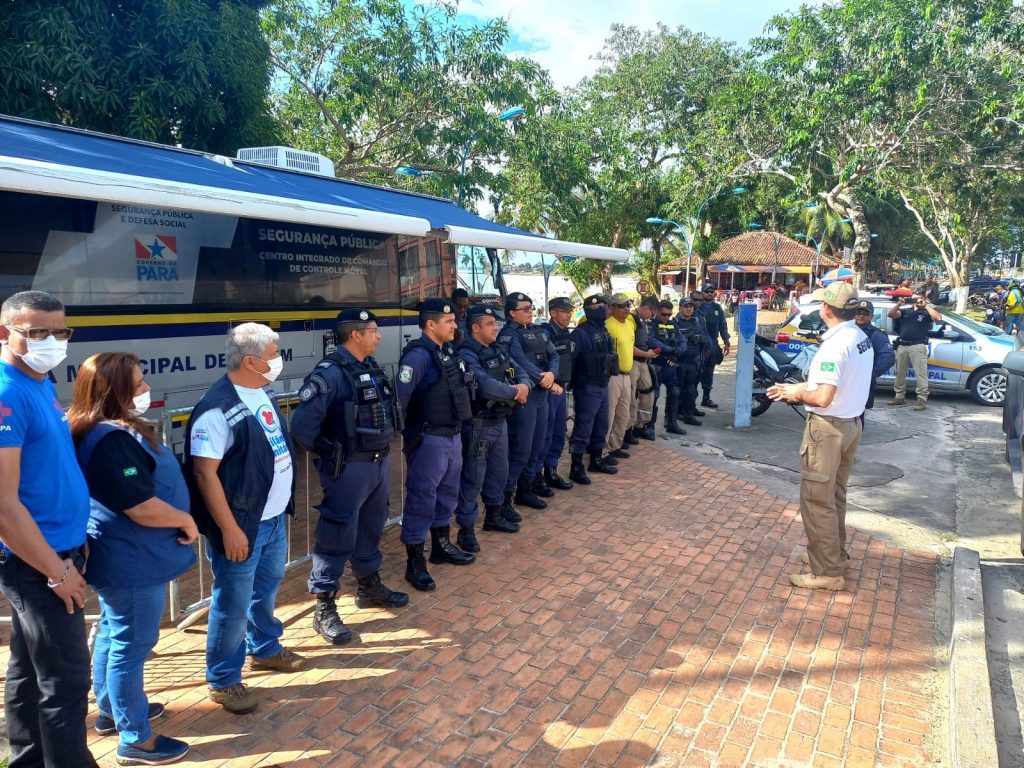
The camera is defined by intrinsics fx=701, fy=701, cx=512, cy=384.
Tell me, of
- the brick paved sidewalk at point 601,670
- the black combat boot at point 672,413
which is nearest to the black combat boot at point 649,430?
the black combat boot at point 672,413

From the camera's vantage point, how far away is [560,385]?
6.25 meters

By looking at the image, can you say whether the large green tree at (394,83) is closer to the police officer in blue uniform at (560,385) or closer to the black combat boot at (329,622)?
the police officer in blue uniform at (560,385)

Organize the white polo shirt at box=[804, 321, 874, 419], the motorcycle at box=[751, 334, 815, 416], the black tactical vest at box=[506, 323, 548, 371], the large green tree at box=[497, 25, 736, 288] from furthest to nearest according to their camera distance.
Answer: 1. the large green tree at box=[497, 25, 736, 288]
2. the motorcycle at box=[751, 334, 815, 416]
3. the black tactical vest at box=[506, 323, 548, 371]
4. the white polo shirt at box=[804, 321, 874, 419]

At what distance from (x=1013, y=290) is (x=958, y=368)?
1043 cm

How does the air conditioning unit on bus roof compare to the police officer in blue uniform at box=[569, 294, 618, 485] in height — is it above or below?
above

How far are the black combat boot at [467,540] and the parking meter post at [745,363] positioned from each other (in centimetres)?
531

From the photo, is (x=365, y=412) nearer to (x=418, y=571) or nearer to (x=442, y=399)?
(x=442, y=399)

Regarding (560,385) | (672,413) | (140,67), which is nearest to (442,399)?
(560,385)

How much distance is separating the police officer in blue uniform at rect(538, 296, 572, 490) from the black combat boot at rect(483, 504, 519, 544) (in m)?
0.92

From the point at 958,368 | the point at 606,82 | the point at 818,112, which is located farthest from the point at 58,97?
the point at 606,82

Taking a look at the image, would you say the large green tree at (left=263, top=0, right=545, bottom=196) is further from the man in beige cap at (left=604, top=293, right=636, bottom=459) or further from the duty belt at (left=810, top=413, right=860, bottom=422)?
the duty belt at (left=810, top=413, right=860, bottom=422)

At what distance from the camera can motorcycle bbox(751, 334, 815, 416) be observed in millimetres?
9656

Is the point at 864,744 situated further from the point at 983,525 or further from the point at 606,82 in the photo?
the point at 606,82

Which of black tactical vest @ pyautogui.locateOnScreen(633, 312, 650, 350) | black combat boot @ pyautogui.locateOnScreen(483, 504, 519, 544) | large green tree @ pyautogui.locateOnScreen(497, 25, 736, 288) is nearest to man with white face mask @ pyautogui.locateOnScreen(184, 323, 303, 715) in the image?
black combat boot @ pyautogui.locateOnScreen(483, 504, 519, 544)
